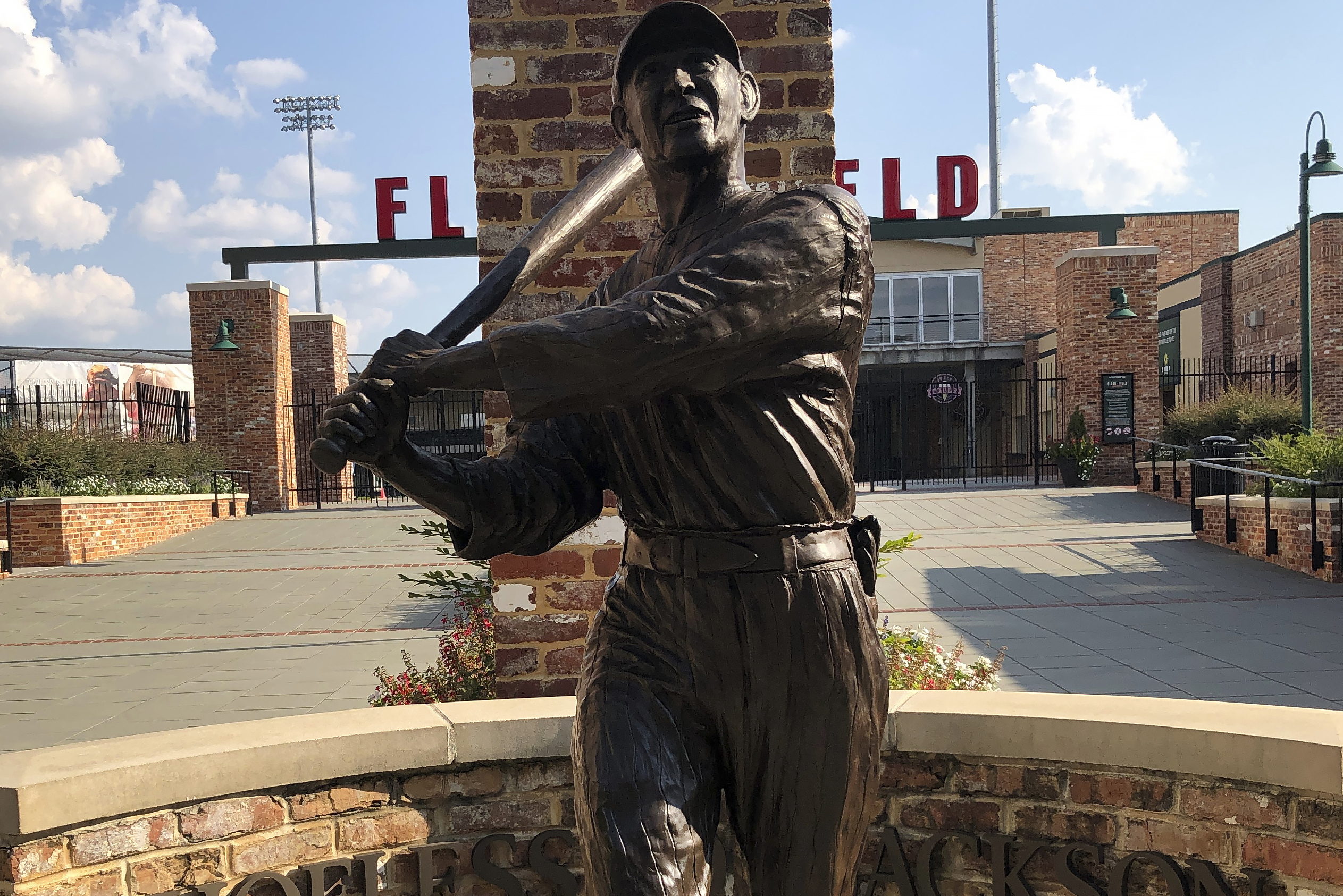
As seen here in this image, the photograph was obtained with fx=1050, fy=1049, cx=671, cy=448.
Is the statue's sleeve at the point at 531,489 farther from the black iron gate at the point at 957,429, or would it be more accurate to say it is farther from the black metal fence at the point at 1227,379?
the black iron gate at the point at 957,429

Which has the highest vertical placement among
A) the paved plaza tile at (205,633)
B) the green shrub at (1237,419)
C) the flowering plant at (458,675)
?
the green shrub at (1237,419)

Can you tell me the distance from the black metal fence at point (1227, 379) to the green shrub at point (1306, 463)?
250 inches

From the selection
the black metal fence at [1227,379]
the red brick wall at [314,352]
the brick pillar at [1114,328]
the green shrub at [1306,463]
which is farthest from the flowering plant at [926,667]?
the red brick wall at [314,352]

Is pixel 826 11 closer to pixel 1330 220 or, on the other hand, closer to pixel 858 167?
pixel 858 167

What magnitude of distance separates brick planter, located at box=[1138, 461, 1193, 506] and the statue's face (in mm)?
15137

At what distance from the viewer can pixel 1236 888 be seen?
8.79 feet

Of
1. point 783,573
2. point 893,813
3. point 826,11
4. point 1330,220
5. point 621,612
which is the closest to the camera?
point 783,573

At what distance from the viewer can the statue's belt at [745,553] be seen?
69.4 inches

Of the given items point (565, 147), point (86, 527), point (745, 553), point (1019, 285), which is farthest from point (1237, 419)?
point (745, 553)

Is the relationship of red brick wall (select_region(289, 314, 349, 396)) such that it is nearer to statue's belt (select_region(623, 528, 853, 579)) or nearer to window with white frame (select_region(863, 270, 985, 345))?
window with white frame (select_region(863, 270, 985, 345))

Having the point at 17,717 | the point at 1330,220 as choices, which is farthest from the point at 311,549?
the point at 1330,220

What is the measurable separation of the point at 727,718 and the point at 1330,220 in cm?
2576

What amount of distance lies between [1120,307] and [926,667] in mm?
16992

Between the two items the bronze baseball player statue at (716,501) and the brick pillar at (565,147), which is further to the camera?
the brick pillar at (565,147)
